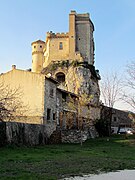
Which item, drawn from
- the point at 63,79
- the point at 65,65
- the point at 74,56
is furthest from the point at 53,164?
the point at 63,79

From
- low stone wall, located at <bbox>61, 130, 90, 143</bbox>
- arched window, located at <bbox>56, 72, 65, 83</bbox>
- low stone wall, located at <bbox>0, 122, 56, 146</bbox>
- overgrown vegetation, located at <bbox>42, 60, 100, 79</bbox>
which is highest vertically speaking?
overgrown vegetation, located at <bbox>42, 60, 100, 79</bbox>

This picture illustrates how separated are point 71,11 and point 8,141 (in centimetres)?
5583

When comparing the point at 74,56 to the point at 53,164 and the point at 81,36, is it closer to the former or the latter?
the point at 81,36

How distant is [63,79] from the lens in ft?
237

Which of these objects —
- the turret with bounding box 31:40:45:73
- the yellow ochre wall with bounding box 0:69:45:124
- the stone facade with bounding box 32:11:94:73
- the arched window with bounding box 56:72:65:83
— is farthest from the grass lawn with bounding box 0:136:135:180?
the turret with bounding box 31:40:45:73

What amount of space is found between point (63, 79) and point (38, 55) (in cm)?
1459

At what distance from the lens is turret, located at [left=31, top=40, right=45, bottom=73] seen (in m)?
82.6

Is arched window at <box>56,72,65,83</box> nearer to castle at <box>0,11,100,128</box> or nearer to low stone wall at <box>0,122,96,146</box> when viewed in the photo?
castle at <box>0,11,100,128</box>

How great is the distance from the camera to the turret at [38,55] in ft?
271

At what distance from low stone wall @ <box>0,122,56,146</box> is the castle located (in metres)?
3.73

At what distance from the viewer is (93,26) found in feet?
255

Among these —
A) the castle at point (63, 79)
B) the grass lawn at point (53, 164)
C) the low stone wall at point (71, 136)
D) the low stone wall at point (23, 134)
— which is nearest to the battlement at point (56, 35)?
the castle at point (63, 79)

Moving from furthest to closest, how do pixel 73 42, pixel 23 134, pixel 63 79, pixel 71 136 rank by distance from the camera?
pixel 63 79 < pixel 73 42 < pixel 71 136 < pixel 23 134

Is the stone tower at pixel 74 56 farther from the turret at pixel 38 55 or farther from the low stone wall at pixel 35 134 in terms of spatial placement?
the low stone wall at pixel 35 134
